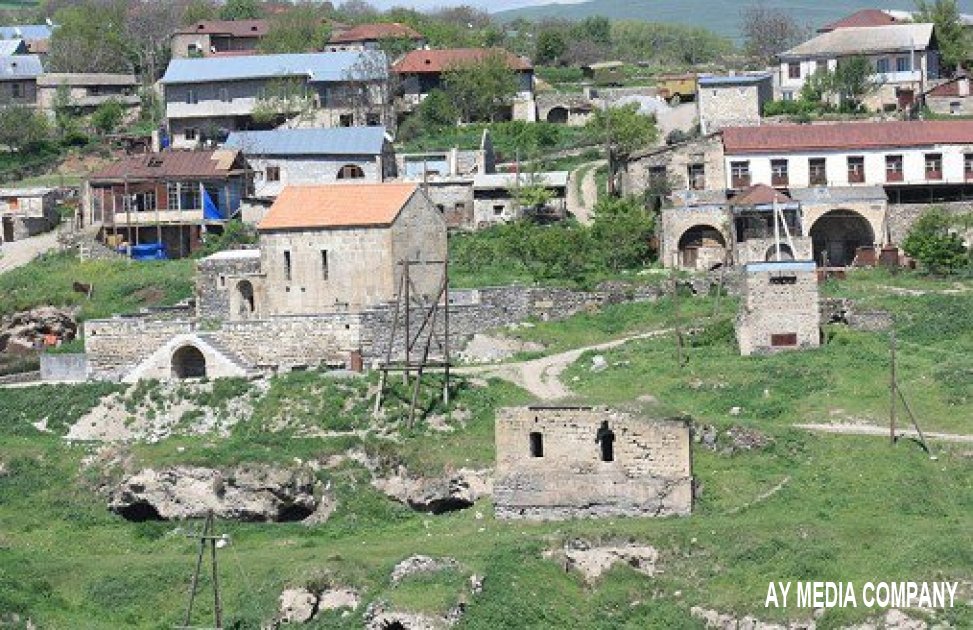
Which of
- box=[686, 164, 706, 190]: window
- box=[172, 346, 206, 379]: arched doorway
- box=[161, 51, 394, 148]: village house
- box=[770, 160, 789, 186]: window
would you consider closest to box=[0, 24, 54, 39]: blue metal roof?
box=[161, 51, 394, 148]: village house

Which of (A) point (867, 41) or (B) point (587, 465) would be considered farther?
(A) point (867, 41)

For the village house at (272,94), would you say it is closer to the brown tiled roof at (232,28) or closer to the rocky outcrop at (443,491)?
the brown tiled roof at (232,28)

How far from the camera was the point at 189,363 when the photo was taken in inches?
2466

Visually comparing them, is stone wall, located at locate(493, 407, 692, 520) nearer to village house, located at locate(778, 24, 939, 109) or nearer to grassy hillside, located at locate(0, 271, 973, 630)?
grassy hillside, located at locate(0, 271, 973, 630)

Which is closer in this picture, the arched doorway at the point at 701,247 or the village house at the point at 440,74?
the arched doorway at the point at 701,247

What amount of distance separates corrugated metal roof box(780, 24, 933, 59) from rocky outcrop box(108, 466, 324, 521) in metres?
38.8

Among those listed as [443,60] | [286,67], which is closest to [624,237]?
[286,67]

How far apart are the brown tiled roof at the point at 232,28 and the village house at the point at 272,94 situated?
15788 millimetres

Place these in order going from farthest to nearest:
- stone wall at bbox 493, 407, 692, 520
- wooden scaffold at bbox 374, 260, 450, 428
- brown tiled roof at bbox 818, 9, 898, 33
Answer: brown tiled roof at bbox 818, 9, 898, 33 → wooden scaffold at bbox 374, 260, 450, 428 → stone wall at bbox 493, 407, 692, 520

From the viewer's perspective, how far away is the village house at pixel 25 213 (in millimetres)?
80062

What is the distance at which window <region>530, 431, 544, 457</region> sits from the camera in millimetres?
51500

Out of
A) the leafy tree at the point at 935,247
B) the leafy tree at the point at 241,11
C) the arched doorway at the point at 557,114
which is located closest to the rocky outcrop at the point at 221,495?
the leafy tree at the point at 935,247

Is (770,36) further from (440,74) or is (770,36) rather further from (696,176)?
(696,176)

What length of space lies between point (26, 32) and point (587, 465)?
75.4 meters
